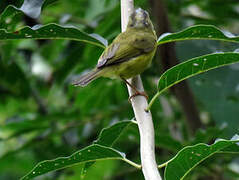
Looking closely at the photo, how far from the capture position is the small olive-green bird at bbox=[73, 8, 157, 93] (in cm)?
207

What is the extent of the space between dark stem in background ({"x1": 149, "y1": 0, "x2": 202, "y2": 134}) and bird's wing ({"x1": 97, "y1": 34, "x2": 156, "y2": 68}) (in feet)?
1.00

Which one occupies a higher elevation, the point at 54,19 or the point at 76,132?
the point at 54,19

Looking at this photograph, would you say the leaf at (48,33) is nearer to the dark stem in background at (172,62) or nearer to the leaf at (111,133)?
the leaf at (111,133)

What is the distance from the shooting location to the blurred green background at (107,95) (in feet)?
8.78

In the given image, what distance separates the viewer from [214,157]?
269 cm

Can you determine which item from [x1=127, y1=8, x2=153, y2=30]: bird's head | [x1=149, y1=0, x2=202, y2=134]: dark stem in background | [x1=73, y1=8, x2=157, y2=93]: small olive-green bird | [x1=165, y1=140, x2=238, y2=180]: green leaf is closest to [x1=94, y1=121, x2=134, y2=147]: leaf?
[x1=165, y1=140, x2=238, y2=180]: green leaf

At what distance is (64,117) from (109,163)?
0.66 metres

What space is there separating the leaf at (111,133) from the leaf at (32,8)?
47 centimetres

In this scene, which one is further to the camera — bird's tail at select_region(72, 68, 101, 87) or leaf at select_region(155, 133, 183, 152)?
leaf at select_region(155, 133, 183, 152)

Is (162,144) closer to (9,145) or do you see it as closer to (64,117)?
(64,117)

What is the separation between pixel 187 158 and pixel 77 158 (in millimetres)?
337

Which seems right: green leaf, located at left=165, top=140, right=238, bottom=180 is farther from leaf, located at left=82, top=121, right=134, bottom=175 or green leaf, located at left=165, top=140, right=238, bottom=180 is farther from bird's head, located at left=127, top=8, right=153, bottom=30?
bird's head, located at left=127, top=8, right=153, bottom=30

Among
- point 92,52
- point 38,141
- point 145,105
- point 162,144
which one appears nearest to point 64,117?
point 38,141

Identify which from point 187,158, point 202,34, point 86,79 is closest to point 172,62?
point 86,79
